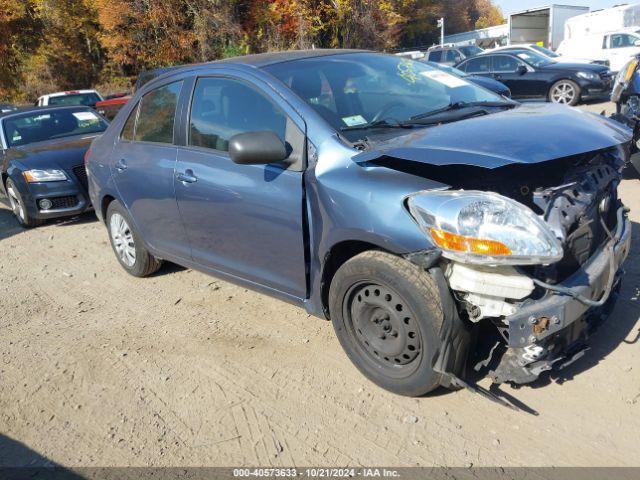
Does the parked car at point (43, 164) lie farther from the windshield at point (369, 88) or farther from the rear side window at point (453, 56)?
the rear side window at point (453, 56)

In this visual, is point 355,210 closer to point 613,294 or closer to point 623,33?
point 613,294

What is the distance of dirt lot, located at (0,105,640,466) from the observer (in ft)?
9.24

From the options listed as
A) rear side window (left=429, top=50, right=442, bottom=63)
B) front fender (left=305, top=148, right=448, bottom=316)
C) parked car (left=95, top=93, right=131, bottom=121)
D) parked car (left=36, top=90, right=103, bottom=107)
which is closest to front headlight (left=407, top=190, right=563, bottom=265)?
front fender (left=305, top=148, right=448, bottom=316)

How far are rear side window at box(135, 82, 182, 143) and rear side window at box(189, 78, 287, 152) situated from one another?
29cm

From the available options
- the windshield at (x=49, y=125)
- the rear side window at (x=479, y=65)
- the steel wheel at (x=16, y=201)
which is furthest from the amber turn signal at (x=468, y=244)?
the rear side window at (x=479, y=65)

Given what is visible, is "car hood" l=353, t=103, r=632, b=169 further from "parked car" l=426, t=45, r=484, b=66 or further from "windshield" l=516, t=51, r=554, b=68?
"parked car" l=426, t=45, r=484, b=66

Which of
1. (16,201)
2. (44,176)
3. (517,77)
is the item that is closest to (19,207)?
(16,201)

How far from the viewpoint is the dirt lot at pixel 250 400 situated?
282cm

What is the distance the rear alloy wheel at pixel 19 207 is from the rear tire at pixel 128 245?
2901mm

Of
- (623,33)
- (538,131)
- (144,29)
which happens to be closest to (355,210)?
(538,131)

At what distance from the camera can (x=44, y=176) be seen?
759 centimetres

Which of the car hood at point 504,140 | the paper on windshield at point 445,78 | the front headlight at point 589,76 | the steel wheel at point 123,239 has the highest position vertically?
the paper on windshield at point 445,78

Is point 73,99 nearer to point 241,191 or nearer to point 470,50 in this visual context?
point 470,50

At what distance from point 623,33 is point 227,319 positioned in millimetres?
18042
